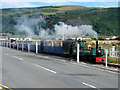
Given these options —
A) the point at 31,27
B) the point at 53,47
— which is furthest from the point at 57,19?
the point at 53,47

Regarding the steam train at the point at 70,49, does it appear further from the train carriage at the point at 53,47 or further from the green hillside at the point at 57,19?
the green hillside at the point at 57,19

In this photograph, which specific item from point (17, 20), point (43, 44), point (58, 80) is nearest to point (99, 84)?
point (58, 80)

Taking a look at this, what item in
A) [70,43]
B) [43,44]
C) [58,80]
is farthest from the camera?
[43,44]

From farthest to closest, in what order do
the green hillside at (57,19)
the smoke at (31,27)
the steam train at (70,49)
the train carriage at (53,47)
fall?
the green hillside at (57,19), the smoke at (31,27), the train carriage at (53,47), the steam train at (70,49)

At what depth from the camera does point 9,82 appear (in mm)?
10273

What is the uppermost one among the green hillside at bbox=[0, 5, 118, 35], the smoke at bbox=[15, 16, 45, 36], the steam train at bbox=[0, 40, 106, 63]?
the green hillside at bbox=[0, 5, 118, 35]

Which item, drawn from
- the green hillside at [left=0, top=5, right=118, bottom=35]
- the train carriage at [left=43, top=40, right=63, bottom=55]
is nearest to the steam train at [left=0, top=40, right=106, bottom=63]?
the train carriage at [left=43, top=40, right=63, bottom=55]

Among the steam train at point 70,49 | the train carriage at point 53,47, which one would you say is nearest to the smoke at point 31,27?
the steam train at point 70,49

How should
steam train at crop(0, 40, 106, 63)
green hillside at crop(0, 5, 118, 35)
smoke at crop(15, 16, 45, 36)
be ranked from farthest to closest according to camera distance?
green hillside at crop(0, 5, 118, 35) → smoke at crop(15, 16, 45, 36) → steam train at crop(0, 40, 106, 63)

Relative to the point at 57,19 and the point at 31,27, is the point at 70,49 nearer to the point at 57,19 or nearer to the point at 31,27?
the point at 31,27

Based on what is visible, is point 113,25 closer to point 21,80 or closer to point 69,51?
point 69,51

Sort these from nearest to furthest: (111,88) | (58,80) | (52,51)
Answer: (111,88) → (58,80) → (52,51)

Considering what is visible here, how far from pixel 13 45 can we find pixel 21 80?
3313 cm

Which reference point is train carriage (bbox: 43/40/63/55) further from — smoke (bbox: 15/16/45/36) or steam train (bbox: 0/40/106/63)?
smoke (bbox: 15/16/45/36)
